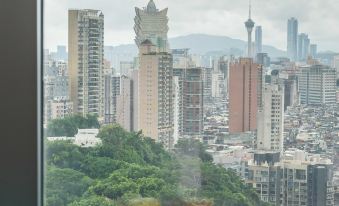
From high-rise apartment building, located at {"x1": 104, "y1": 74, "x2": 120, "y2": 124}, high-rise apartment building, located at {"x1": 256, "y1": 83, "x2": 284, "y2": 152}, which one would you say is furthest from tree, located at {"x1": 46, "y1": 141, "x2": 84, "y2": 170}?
high-rise apartment building, located at {"x1": 256, "y1": 83, "x2": 284, "y2": 152}

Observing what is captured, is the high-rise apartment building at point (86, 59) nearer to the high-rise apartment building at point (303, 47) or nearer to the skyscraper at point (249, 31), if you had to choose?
the skyscraper at point (249, 31)

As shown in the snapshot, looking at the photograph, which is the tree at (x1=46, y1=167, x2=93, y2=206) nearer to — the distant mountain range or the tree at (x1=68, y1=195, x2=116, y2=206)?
the tree at (x1=68, y1=195, x2=116, y2=206)

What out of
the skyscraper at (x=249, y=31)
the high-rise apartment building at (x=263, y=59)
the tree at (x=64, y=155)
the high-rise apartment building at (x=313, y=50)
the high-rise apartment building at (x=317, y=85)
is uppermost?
the skyscraper at (x=249, y=31)

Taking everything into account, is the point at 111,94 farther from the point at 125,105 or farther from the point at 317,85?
the point at 317,85

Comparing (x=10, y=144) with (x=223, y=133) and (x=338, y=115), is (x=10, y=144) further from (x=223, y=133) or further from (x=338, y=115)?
(x=338, y=115)

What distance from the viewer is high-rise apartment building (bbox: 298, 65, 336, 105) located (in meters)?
1.60

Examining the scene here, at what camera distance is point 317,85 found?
1610mm

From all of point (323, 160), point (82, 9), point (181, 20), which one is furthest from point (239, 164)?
point (82, 9)

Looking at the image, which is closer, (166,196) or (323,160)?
(323,160)

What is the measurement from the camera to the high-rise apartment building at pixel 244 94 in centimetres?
167

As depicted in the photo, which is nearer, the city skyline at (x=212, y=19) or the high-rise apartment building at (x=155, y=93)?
the city skyline at (x=212, y=19)

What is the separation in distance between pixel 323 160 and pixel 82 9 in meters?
0.77

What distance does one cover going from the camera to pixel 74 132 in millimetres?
1813

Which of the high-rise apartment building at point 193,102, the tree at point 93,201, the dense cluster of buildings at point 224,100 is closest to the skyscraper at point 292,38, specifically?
the dense cluster of buildings at point 224,100
